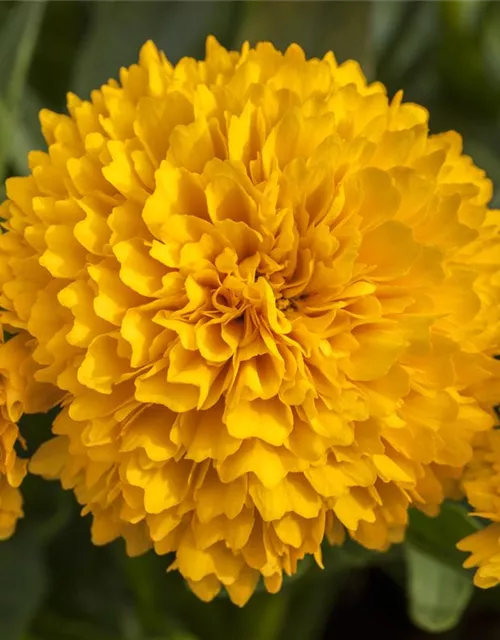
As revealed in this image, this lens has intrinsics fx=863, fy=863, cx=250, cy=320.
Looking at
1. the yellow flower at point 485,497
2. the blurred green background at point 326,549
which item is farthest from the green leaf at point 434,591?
the yellow flower at point 485,497

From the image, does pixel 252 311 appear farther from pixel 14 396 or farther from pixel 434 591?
pixel 434 591

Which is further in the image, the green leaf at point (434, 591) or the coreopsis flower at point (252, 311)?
the green leaf at point (434, 591)

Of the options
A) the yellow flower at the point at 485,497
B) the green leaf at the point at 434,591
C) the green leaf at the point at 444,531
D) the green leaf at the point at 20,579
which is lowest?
the green leaf at the point at 20,579

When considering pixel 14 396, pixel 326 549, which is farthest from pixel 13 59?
pixel 326 549

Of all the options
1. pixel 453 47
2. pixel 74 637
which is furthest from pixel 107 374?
pixel 453 47

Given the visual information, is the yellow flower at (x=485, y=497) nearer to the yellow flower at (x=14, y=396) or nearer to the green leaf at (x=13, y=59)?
the yellow flower at (x=14, y=396)

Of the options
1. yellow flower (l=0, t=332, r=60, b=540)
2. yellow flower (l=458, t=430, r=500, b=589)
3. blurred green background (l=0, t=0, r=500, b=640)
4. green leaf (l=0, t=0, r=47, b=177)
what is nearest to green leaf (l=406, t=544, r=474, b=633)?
blurred green background (l=0, t=0, r=500, b=640)

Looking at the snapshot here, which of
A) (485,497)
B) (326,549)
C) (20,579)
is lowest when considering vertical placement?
(20,579)
